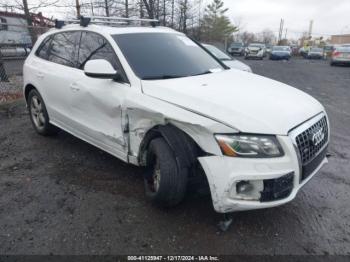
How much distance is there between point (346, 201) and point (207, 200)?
147cm

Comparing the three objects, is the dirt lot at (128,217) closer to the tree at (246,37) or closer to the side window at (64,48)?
the side window at (64,48)

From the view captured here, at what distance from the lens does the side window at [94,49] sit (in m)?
3.56

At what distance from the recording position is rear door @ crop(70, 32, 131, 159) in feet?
11.0

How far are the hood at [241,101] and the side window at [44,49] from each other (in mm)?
2460

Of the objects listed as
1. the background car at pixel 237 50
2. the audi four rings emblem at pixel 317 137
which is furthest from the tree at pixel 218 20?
the audi four rings emblem at pixel 317 137

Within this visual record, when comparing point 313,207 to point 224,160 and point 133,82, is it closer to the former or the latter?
point 224,160

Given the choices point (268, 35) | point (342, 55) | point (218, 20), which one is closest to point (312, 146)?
point (342, 55)

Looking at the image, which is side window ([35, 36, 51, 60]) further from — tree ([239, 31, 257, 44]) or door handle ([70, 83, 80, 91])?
tree ([239, 31, 257, 44])

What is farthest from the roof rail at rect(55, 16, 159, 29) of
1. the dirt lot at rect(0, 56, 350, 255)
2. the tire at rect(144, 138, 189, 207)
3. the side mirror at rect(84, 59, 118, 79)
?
the tire at rect(144, 138, 189, 207)

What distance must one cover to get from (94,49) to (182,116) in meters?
1.76

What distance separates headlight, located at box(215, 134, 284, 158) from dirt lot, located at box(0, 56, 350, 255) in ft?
2.60

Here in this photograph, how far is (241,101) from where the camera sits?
2744mm

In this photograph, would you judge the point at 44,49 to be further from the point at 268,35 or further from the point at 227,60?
the point at 268,35

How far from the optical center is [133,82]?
3.22 meters
